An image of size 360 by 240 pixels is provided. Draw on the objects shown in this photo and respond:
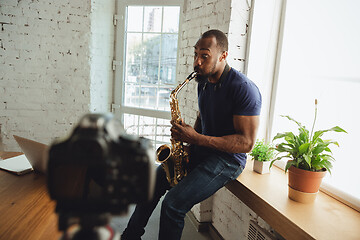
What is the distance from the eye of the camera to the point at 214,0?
2.32 metres

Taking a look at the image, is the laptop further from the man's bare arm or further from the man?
the man's bare arm

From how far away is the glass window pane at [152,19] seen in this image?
320 centimetres

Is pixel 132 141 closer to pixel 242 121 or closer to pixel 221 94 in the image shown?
pixel 242 121

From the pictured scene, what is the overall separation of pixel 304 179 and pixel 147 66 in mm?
2374

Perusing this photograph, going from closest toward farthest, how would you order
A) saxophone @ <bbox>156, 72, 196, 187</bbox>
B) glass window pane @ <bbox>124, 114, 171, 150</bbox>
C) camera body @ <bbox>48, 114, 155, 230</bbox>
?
camera body @ <bbox>48, 114, 155, 230</bbox>, saxophone @ <bbox>156, 72, 196, 187</bbox>, glass window pane @ <bbox>124, 114, 171, 150</bbox>

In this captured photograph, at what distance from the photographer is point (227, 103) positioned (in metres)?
1.81

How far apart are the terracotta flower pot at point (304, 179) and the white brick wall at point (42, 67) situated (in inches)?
98.3

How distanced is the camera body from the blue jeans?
1337 mm

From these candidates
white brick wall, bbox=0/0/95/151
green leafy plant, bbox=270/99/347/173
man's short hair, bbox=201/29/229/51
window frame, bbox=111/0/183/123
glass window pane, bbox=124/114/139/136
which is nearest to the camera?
green leafy plant, bbox=270/99/347/173

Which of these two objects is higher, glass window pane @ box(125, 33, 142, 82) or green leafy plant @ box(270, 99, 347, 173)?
glass window pane @ box(125, 33, 142, 82)

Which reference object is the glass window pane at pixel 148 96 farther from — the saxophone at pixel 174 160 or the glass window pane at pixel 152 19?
the saxophone at pixel 174 160

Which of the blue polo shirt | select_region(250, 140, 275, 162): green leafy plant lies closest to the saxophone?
the blue polo shirt

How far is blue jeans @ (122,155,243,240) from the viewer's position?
5.46 feet

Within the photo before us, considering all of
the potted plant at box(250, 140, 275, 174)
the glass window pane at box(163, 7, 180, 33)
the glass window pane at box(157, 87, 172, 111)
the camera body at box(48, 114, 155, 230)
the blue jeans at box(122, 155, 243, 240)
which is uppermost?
the glass window pane at box(163, 7, 180, 33)
